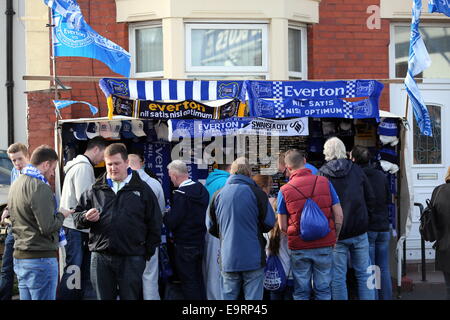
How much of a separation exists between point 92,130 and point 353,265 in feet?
11.6

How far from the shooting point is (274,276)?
788cm

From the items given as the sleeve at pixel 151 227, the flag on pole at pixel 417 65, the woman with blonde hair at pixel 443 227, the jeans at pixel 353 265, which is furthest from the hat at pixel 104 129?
the woman with blonde hair at pixel 443 227

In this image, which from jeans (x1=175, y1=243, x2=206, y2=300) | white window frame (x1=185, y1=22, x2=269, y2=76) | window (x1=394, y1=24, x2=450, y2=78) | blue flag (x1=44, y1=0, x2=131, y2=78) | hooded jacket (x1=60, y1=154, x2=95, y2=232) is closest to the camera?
jeans (x1=175, y1=243, x2=206, y2=300)

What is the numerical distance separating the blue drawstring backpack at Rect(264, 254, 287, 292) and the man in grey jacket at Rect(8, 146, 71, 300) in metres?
2.32

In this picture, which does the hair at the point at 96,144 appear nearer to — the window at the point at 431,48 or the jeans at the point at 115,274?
the jeans at the point at 115,274

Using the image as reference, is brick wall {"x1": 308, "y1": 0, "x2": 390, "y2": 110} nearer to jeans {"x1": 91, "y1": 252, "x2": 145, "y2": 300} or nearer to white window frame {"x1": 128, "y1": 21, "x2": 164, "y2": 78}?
white window frame {"x1": 128, "y1": 21, "x2": 164, "y2": 78}

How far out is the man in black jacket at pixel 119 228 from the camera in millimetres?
6695

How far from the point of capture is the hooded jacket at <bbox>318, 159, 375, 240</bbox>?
7953 millimetres

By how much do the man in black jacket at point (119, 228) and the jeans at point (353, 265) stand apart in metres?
2.17

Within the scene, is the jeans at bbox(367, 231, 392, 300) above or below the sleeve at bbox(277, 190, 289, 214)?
below

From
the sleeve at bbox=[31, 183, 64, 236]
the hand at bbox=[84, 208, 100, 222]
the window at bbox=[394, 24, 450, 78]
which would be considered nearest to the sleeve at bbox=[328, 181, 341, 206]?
the hand at bbox=[84, 208, 100, 222]

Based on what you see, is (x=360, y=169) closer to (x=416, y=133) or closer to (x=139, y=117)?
(x=139, y=117)

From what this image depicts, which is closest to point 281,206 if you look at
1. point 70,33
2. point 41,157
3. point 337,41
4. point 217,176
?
point 217,176

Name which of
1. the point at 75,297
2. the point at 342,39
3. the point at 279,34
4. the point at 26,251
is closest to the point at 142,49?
the point at 279,34
